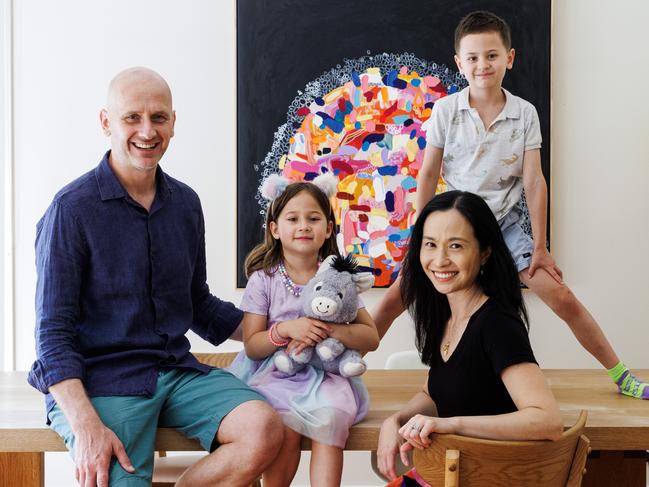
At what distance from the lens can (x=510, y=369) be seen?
5.52 ft

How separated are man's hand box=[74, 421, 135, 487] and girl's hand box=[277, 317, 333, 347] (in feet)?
1.79

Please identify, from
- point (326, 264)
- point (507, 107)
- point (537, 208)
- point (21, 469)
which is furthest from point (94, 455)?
point (507, 107)

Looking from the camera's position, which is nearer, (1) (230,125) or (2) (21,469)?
(2) (21,469)

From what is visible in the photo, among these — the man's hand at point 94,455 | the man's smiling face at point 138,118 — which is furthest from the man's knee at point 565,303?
the man's hand at point 94,455

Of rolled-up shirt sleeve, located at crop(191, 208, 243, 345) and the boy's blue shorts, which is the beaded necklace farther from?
the boy's blue shorts

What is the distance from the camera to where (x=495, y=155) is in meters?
2.82

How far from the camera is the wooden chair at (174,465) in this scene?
254 centimetres

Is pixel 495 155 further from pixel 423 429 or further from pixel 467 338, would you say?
pixel 423 429

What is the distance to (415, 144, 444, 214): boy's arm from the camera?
2844 millimetres

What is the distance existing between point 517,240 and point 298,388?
1157 mm

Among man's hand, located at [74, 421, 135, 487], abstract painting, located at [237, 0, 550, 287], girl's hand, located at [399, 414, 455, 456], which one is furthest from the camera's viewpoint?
abstract painting, located at [237, 0, 550, 287]

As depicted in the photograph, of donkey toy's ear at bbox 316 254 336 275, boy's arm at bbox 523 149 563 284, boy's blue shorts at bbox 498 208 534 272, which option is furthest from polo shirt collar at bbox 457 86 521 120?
donkey toy's ear at bbox 316 254 336 275

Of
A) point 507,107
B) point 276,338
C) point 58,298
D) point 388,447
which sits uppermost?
point 507,107

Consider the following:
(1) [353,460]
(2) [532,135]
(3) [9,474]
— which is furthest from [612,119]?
(3) [9,474]
